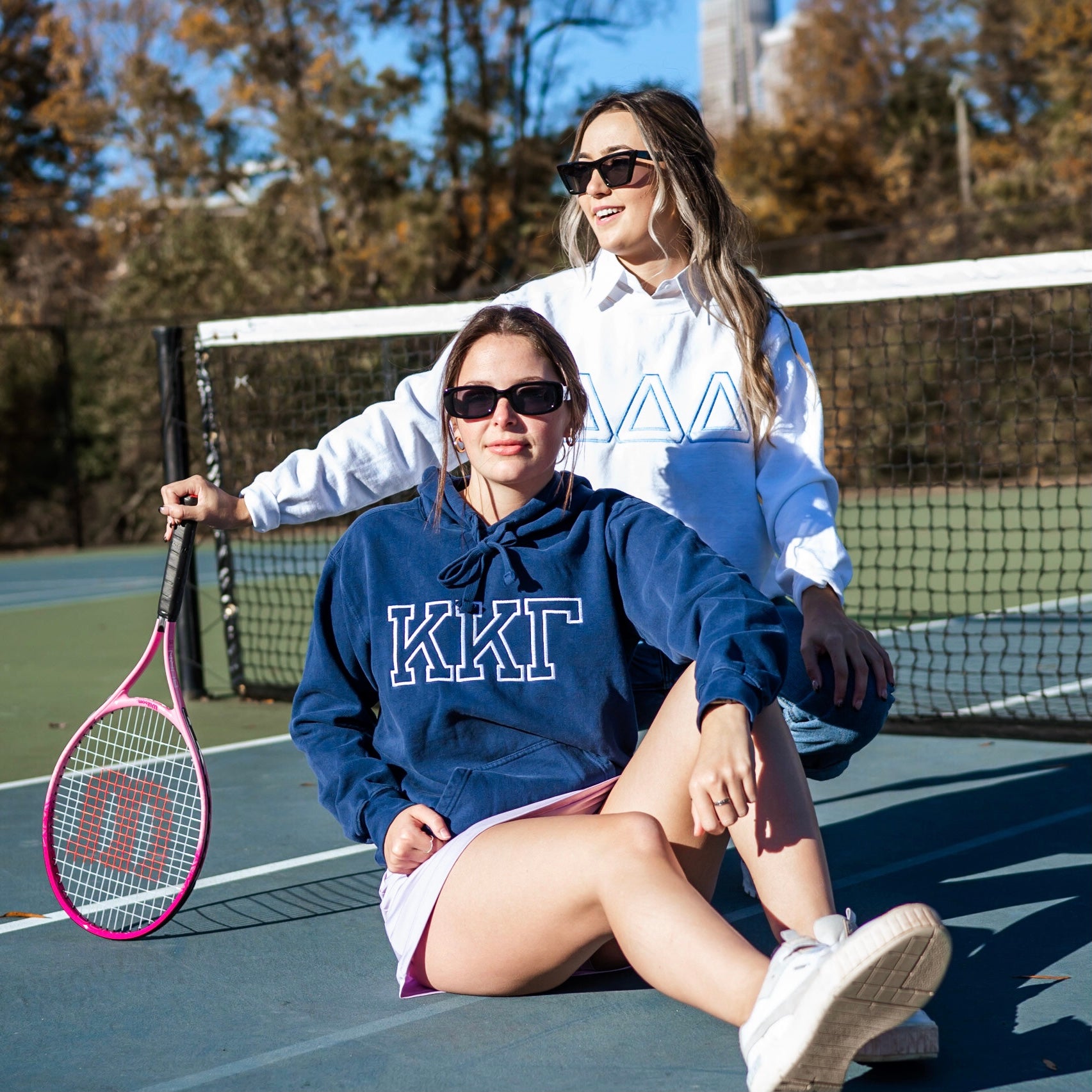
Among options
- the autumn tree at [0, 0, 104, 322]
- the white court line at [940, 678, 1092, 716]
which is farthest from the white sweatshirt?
the autumn tree at [0, 0, 104, 322]

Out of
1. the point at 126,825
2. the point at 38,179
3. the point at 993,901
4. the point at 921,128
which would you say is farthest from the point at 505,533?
the point at 921,128

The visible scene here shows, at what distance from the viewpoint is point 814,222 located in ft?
83.4

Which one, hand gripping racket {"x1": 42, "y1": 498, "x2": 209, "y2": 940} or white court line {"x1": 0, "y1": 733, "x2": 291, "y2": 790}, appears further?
white court line {"x1": 0, "y1": 733, "x2": 291, "y2": 790}

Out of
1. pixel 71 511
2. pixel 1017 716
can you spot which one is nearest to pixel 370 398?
pixel 71 511

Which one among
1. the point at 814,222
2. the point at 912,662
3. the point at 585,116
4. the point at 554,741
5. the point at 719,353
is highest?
the point at 814,222

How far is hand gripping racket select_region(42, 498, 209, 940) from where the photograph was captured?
3129mm

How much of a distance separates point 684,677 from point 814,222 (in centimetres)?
2399

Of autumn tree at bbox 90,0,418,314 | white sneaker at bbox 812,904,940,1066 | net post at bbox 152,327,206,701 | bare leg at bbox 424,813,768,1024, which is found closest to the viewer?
bare leg at bbox 424,813,768,1024

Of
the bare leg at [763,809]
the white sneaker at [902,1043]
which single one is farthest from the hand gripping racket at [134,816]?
the white sneaker at [902,1043]

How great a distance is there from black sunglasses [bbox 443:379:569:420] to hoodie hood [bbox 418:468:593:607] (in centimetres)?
17

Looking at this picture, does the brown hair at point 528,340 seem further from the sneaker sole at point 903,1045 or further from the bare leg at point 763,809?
the sneaker sole at point 903,1045

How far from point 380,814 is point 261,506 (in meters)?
0.76

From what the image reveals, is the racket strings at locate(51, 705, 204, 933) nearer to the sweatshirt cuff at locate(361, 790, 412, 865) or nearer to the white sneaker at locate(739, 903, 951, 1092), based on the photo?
Answer: the sweatshirt cuff at locate(361, 790, 412, 865)

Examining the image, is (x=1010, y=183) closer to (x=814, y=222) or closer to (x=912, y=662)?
(x=814, y=222)
